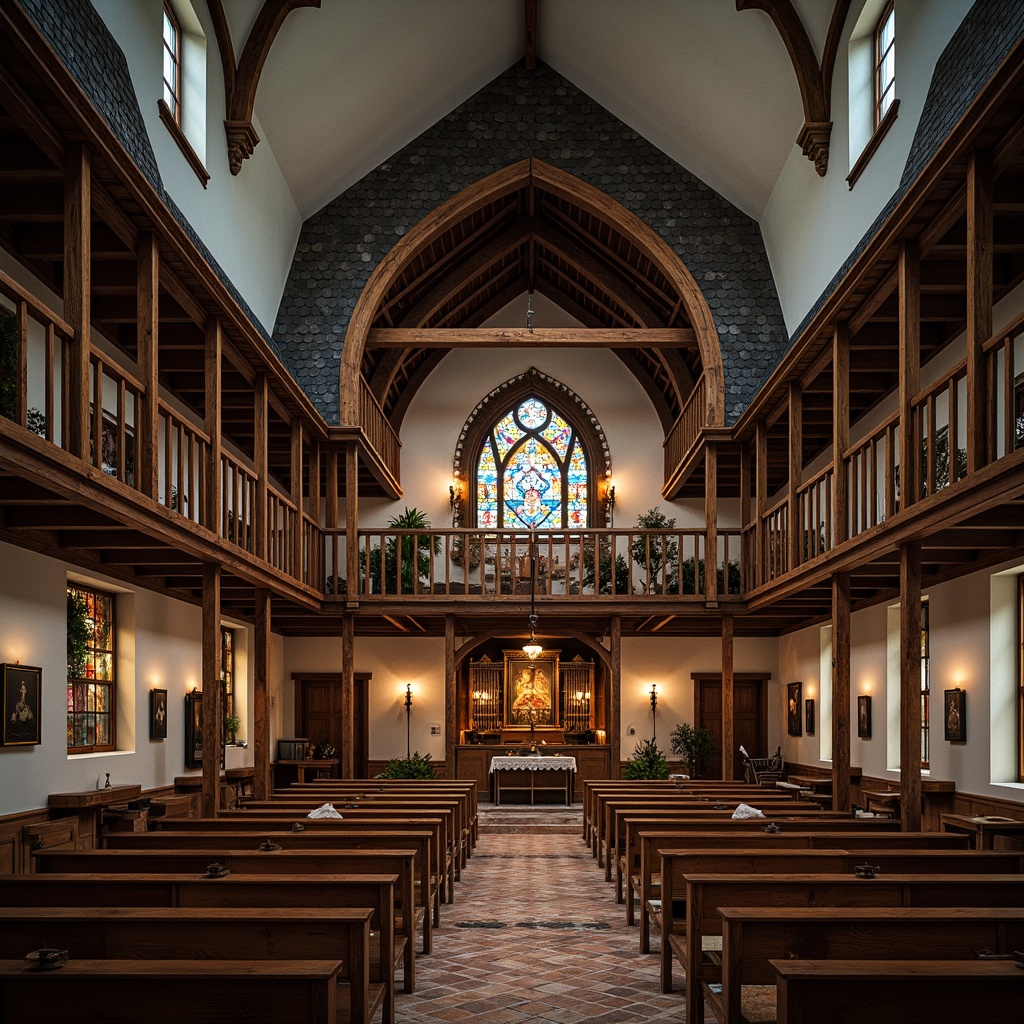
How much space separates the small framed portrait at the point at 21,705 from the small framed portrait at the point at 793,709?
48.3 ft

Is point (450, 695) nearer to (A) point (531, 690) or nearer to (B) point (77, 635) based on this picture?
(A) point (531, 690)

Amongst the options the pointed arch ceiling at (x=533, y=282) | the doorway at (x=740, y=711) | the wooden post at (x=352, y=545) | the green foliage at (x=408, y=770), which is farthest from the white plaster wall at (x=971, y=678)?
the wooden post at (x=352, y=545)

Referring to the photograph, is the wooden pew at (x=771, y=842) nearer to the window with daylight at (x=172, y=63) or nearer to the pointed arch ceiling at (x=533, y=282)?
the window with daylight at (x=172, y=63)

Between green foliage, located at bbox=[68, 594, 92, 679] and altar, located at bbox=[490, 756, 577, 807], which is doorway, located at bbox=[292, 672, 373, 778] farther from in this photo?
green foliage, located at bbox=[68, 594, 92, 679]

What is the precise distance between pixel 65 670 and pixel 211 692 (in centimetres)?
156

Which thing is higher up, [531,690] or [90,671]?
[90,671]

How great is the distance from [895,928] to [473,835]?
40.7ft

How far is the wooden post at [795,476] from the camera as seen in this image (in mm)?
15672

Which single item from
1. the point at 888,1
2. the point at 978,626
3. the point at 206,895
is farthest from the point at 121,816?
the point at 888,1

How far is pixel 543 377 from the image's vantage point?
2730 centimetres

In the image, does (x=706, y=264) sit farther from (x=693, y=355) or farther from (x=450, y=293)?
(x=450, y=293)

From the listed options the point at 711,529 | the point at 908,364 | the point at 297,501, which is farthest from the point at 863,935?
the point at 711,529

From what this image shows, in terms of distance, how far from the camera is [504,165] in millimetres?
21094

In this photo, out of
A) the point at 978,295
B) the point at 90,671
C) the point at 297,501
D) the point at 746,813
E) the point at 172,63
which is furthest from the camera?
the point at 297,501
